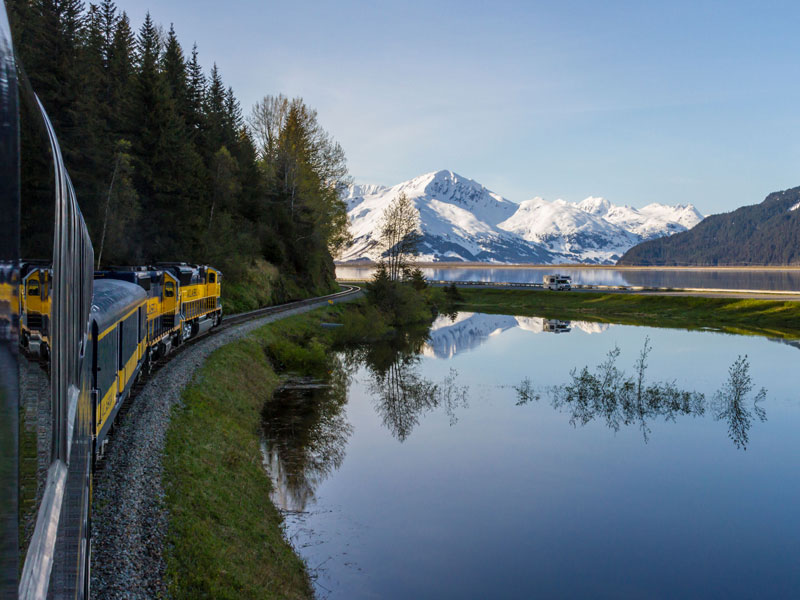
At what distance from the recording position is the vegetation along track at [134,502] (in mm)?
8094

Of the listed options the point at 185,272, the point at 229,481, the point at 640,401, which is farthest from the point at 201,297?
the point at 640,401

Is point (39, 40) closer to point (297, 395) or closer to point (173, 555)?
point (297, 395)

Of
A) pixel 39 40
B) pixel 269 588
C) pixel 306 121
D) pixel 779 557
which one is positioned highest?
pixel 306 121

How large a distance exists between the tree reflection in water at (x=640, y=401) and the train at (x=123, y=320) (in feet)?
52.0

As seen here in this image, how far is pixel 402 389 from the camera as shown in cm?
2889

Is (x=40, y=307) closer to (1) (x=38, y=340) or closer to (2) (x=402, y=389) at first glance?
(1) (x=38, y=340)

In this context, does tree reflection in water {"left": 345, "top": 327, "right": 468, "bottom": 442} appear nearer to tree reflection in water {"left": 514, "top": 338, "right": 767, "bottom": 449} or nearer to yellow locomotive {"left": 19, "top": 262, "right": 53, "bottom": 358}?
tree reflection in water {"left": 514, "top": 338, "right": 767, "bottom": 449}

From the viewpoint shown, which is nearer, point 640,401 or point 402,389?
point 640,401

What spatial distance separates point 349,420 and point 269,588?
13026 mm

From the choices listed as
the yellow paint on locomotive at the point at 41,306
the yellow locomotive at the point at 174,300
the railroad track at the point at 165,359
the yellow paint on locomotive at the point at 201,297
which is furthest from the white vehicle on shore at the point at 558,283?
the yellow paint on locomotive at the point at 41,306

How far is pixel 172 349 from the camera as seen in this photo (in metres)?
25.5

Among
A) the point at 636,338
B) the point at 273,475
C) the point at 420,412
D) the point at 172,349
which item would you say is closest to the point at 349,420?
the point at 420,412

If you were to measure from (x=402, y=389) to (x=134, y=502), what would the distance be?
1926 cm

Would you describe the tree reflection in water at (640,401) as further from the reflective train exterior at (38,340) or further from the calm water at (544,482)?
the reflective train exterior at (38,340)
